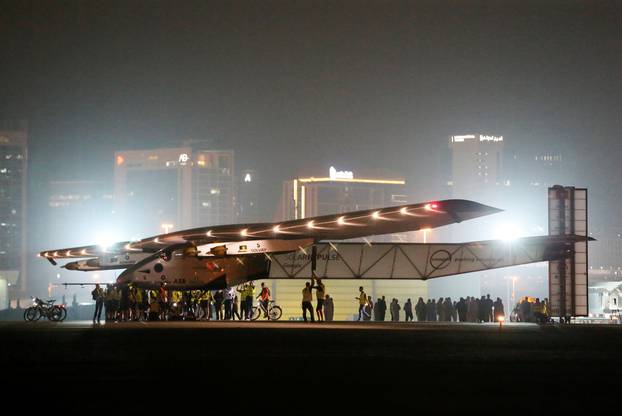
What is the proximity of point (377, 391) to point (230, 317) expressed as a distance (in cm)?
3355

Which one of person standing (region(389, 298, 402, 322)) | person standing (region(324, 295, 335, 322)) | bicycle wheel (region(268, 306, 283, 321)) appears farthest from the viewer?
person standing (region(389, 298, 402, 322))

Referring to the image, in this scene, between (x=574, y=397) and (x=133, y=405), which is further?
(x=574, y=397)

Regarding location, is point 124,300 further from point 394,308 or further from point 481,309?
point 481,309

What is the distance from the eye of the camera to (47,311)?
1690 inches

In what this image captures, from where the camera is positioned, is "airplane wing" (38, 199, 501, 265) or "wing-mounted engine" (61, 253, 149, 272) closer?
"airplane wing" (38, 199, 501, 265)

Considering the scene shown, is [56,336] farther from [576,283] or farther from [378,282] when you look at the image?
[378,282]

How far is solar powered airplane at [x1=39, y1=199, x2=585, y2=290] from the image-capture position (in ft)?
127

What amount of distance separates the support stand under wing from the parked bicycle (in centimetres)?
1110

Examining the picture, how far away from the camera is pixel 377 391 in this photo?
1252cm

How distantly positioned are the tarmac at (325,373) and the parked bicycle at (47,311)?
1852 centimetres

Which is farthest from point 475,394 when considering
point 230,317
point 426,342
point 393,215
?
point 230,317

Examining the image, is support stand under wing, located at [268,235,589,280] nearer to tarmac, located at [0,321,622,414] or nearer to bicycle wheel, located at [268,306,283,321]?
bicycle wheel, located at [268,306,283,321]

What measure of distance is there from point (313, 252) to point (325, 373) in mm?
25875

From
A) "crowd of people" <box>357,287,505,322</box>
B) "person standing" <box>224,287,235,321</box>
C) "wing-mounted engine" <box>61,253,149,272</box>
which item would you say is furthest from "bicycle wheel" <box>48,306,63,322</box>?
"crowd of people" <box>357,287,505,322</box>
